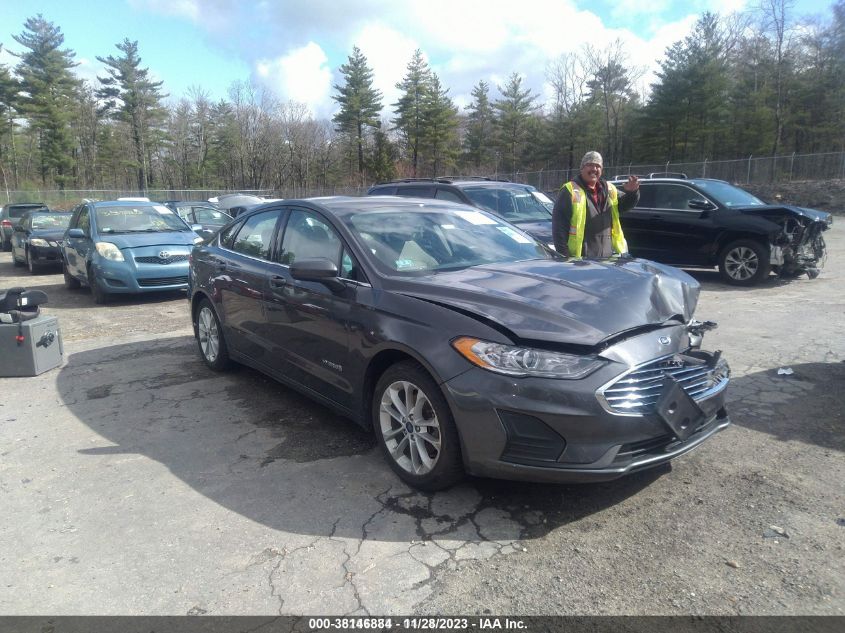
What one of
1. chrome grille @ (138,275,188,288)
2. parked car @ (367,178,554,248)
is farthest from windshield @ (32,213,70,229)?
parked car @ (367,178,554,248)

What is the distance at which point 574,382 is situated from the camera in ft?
9.71

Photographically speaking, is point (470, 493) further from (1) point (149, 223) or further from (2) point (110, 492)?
(1) point (149, 223)

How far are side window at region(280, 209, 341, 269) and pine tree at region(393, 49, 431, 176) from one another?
54306mm

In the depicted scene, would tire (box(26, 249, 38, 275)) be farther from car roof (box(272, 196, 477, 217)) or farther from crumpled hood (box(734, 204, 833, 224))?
crumpled hood (box(734, 204, 833, 224))

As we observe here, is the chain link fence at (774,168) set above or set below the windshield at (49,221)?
above

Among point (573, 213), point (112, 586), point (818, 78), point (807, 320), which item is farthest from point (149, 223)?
point (818, 78)

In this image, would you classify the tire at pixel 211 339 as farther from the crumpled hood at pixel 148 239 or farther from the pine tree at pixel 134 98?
the pine tree at pixel 134 98

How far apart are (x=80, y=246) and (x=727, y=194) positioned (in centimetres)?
1159

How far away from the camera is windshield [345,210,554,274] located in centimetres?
415

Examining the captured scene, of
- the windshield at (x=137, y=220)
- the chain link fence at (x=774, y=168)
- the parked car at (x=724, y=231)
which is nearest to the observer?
the parked car at (x=724, y=231)

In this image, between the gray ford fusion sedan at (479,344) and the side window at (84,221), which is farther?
the side window at (84,221)

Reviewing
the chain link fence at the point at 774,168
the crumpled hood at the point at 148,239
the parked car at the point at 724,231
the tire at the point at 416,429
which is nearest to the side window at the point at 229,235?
the tire at the point at 416,429

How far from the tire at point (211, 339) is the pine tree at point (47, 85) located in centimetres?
5337

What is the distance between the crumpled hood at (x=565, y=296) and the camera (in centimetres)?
314
